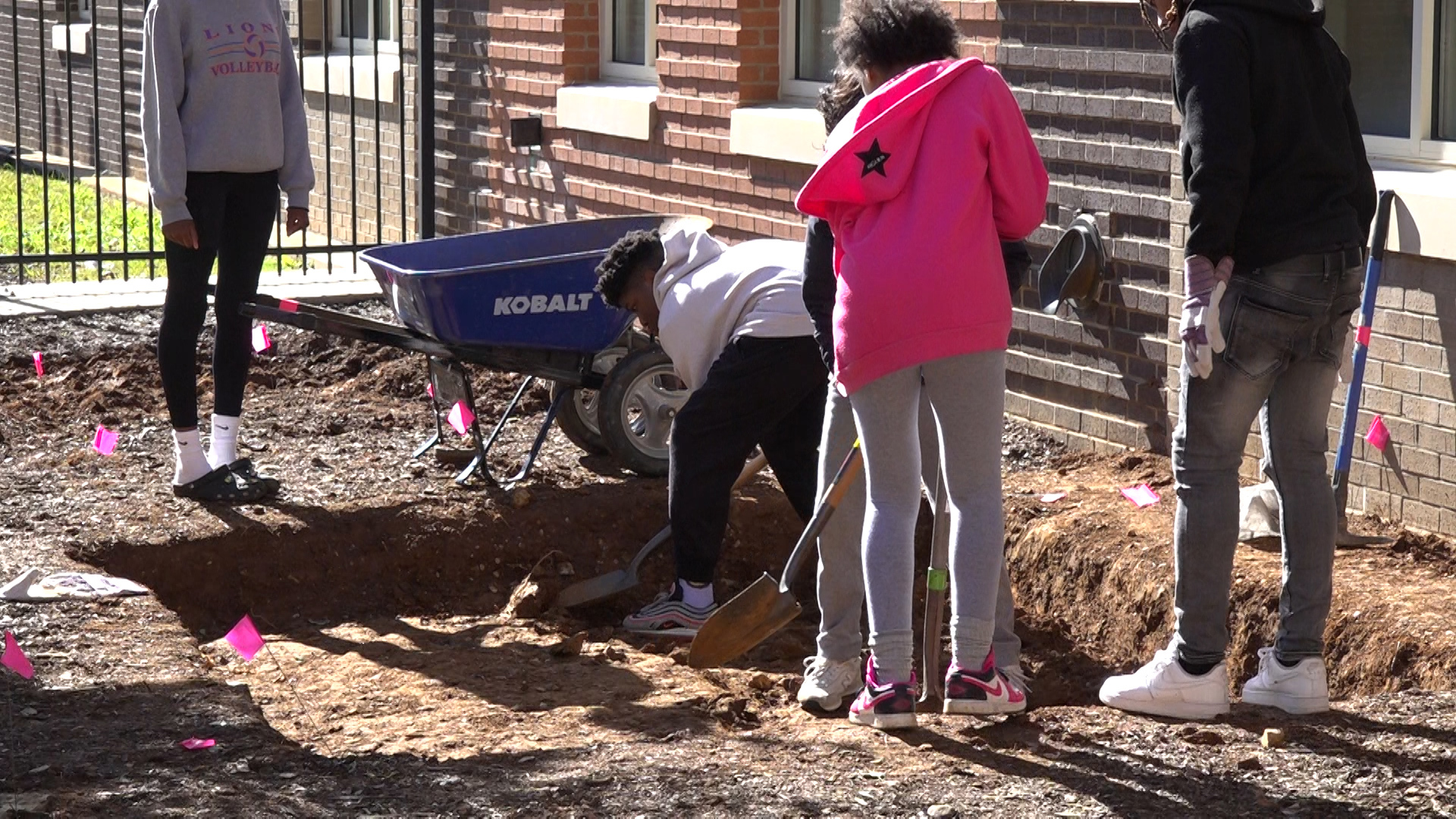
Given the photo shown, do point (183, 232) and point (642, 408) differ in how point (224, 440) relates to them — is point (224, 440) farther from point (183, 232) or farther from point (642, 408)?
point (642, 408)

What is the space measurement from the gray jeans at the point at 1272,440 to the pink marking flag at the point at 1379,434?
1838 mm

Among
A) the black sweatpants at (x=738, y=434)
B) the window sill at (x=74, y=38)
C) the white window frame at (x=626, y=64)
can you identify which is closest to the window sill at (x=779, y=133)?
the white window frame at (x=626, y=64)

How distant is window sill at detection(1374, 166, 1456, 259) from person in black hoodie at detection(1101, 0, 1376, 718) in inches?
57.6

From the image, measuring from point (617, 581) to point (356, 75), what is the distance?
7.15 metres

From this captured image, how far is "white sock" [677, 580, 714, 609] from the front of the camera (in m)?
6.02

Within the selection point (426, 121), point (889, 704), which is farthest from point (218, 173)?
point (426, 121)

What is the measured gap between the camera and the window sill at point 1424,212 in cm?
565

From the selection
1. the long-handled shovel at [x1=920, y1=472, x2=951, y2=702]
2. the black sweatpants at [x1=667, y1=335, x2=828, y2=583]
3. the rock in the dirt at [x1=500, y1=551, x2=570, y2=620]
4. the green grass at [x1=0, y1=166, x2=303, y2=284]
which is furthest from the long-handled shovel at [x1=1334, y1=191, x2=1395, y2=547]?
the green grass at [x1=0, y1=166, x2=303, y2=284]

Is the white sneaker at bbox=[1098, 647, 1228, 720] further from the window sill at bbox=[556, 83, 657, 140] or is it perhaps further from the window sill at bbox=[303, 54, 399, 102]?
the window sill at bbox=[303, 54, 399, 102]

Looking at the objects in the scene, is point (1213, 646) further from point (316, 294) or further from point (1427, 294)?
point (316, 294)

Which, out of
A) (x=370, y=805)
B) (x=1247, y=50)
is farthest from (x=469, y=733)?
(x=1247, y=50)

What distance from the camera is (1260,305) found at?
4203 millimetres

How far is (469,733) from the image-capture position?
5039 millimetres

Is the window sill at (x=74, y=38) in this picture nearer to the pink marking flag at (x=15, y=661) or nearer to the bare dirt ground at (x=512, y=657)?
the bare dirt ground at (x=512, y=657)
